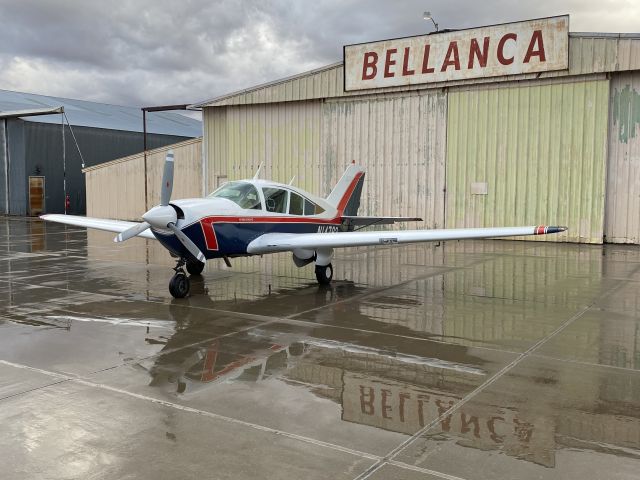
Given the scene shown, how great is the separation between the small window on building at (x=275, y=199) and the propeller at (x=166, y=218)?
1.76 metres

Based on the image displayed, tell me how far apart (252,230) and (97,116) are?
114 ft

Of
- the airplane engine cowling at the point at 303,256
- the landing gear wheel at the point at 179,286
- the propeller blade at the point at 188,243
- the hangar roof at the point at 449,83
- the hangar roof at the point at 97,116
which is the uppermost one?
the hangar roof at the point at 97,116

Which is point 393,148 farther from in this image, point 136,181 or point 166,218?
point 166,218

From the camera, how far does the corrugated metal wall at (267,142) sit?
74.6ft

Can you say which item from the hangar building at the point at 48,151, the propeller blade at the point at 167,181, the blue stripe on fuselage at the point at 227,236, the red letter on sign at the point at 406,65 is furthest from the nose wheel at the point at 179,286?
the hangar building at the point at 48,151

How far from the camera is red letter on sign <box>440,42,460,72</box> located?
62.7ft

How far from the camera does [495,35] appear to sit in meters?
18.3

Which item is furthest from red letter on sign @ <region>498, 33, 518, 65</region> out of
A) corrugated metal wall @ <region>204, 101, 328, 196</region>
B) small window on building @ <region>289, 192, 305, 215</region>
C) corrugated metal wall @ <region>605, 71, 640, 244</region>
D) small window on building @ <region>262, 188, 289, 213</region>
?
small window on building @ <region>262, 188, 289, 213</region>

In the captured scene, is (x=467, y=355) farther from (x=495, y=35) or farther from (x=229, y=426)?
(x=495, y=35)

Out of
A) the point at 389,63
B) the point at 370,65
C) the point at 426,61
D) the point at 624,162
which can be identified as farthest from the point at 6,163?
the point at 624,162

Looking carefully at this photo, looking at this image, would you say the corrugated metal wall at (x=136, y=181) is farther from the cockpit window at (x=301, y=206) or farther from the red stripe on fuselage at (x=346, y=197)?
the cockpit window at (x=301, y=206)

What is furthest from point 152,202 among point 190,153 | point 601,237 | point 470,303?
point 470,303

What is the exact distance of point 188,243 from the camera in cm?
858

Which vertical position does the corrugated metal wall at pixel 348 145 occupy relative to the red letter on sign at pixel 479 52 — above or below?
below
